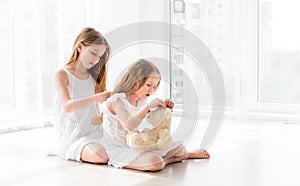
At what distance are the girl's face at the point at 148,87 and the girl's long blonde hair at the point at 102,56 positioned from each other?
0.27 meters

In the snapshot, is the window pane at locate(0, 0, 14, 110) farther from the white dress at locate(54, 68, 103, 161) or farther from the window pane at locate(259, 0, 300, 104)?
the window pane at locate(259, 0, 300, 104)

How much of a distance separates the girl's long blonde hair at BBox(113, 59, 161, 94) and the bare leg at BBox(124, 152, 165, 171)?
26 centimetres

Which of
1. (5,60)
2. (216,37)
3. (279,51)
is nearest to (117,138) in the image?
(5,60)

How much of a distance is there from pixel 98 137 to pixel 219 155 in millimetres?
547

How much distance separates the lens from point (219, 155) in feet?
6.81

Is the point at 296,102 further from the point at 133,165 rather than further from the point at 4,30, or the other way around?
the point at 4,30

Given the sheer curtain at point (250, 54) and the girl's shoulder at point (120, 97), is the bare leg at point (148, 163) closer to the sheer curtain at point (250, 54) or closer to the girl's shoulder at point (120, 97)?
the girl's shoulder at point (120, 97)

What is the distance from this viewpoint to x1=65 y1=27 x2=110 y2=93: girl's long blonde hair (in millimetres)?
2002

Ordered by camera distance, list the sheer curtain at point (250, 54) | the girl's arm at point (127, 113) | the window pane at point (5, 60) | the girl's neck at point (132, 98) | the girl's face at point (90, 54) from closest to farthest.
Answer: the girl's arm at point (127, 113), the girl's neck at point (132, 98), the girl's face at point (90, 54), the window pane at point (5, 60), the sheer curtain at point (250, 54)

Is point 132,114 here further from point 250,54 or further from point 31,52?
point 250,54

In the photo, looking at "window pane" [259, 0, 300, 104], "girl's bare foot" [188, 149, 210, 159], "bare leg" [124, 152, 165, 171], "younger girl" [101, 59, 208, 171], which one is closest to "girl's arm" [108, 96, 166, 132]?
"younger girl" [101, 59, 208, 171]

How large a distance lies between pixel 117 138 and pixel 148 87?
251 millimetres

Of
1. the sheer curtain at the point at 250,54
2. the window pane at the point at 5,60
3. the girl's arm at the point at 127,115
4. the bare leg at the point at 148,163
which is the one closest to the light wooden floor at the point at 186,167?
the bare leg at the point at 148,163

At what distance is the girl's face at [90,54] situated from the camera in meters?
1.98
